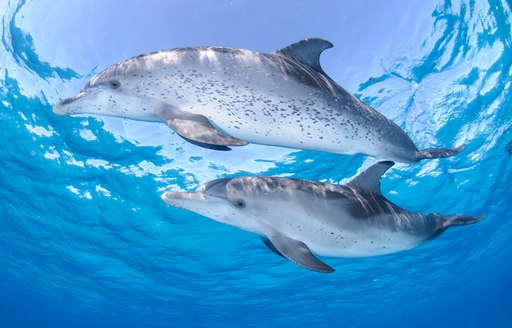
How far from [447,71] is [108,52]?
9.42 m

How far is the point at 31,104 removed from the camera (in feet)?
36.7

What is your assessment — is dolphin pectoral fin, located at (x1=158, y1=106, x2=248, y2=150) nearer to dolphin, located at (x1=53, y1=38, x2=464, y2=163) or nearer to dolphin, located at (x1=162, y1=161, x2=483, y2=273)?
dolphin, located at (x1=53, y1=38, x2=464, y2=163)

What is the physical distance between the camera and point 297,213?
4.60 metres

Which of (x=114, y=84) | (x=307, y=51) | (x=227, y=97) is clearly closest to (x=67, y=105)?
(x=114, y=84)

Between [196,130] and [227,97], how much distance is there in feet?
2.03

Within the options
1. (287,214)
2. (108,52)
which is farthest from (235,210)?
(108,52)

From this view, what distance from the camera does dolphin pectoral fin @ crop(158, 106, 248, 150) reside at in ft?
11.1

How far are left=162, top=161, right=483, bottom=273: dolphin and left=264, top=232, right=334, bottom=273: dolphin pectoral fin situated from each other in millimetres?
11

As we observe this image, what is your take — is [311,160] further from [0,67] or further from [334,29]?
[0,67]

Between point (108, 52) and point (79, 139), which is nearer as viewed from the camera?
point (108, 52)

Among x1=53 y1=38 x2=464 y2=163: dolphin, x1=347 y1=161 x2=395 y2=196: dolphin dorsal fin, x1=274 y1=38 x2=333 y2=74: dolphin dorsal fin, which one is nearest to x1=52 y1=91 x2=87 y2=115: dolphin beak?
x1=53 y1=38 x2=464 y2=163: dolphin

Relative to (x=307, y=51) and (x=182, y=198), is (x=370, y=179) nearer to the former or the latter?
(x=307, y=51)

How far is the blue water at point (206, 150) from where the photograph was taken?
27.6 feet

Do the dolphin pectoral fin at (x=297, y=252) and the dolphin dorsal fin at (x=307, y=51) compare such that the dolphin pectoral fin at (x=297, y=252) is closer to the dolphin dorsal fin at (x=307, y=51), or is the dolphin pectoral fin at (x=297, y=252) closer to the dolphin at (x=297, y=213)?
the dolphin at (x=297, y=213)
